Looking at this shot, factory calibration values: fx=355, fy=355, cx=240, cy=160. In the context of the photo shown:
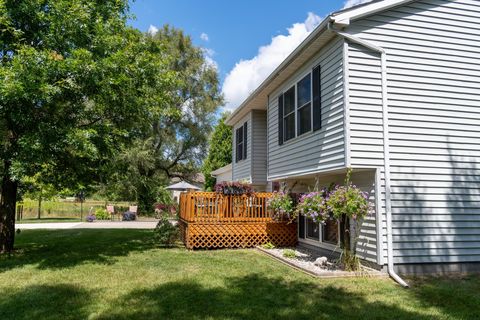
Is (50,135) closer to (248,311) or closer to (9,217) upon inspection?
(9,217)

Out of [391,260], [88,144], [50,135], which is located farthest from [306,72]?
[50,135]

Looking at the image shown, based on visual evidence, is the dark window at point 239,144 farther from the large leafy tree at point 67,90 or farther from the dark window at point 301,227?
the large leafy tree at point 67,90

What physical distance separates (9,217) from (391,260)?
892cm

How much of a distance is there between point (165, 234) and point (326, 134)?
18.2ft

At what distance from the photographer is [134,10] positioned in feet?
35.5

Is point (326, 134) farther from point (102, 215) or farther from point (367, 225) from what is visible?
point (102, 215)

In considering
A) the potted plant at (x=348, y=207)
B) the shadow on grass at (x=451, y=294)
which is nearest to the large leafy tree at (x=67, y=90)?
the potted plant at (x=348, y=207)

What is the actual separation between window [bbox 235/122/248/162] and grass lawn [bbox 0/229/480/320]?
6938 millimetres

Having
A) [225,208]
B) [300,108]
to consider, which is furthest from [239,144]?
[300,108]

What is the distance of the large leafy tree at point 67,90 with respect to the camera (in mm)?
7234

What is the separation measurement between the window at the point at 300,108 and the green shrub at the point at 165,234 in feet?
13.3

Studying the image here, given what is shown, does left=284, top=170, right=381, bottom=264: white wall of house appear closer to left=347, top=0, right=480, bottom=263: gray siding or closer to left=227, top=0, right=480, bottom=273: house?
left=227, top=0, right=480, bottom=273: house

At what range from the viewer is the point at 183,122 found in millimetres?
27188

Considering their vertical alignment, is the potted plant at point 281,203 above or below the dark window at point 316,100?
Answer: below
